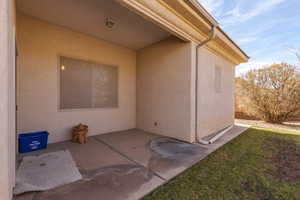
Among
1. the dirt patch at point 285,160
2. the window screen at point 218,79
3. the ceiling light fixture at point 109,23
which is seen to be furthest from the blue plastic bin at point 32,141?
the window screen at point 218,79

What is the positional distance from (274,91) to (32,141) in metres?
10.1

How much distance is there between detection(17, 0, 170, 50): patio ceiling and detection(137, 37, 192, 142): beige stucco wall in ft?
1.98

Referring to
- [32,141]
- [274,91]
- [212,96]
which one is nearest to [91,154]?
[32,141]

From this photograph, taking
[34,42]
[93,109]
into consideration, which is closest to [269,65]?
[93,109]

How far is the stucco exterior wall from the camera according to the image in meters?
3.96

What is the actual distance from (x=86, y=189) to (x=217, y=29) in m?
4.73

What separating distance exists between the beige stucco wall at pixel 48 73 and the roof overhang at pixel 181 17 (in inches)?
97.7

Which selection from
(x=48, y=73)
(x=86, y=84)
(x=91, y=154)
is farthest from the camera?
(x=86, y=84)

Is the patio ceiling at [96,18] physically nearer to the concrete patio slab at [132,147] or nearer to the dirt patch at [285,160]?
the concrete patio slab at [132,147]

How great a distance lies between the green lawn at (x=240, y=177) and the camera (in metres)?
1.73

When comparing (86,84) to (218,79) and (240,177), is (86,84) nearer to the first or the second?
(240,177)

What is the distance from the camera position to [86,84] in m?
4.14

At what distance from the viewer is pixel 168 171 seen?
2227mm

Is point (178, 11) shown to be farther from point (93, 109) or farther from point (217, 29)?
point (93, 109)
